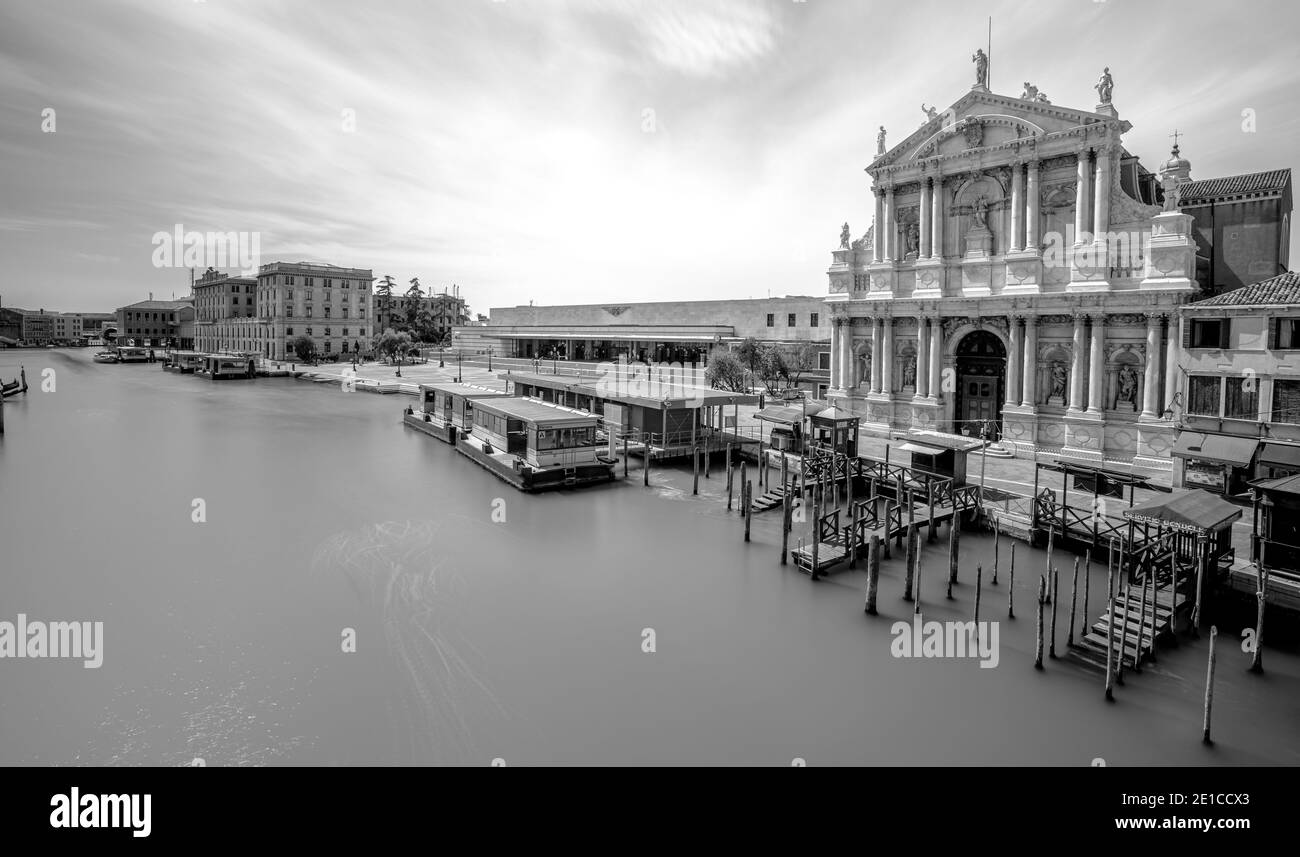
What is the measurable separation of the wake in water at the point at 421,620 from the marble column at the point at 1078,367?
24106mm

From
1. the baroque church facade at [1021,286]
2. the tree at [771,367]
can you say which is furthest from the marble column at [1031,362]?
the tree at [771,367]

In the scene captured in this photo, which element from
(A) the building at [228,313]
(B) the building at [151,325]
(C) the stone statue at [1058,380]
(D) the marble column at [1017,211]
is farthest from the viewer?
(B) the building at [151,325]

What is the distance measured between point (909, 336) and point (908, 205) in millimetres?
6157

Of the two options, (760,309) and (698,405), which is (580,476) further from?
(760,309)

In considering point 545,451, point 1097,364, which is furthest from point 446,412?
point 1097,364

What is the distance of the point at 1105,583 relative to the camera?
17.1 meters

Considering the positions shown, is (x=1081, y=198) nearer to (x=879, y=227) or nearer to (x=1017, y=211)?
(x=1017, y=211)

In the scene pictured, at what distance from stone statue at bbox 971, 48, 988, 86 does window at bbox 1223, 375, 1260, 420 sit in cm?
1672

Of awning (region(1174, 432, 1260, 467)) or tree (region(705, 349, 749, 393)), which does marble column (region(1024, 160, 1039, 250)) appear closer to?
awning (region(1174, 432, 1260, 467))

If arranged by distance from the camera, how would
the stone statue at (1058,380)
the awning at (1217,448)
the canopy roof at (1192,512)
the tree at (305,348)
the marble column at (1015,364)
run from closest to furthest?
the canopy roof at (1192,512) < the awning at (1217,448) < the stone statue at (1058,380) < the marble column at (1015,364) < the tree at (305,348)

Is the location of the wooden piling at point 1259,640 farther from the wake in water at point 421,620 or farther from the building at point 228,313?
the building at point 228,313

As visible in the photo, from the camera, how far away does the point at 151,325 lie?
143750mm

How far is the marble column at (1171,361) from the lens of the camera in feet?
81.8
